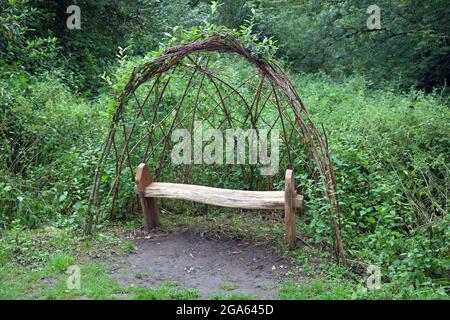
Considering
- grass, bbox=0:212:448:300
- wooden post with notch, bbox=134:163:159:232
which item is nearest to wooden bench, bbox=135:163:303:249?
wooden post with notch, bbox=134:163:159:232

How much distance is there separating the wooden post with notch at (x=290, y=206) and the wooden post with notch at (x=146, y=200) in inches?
65.2

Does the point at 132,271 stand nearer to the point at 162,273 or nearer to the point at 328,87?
the point at 162,273

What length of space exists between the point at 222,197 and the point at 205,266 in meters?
0.77

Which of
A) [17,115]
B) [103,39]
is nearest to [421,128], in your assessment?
[17,115]

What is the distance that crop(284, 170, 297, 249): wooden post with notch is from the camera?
16.3 feet

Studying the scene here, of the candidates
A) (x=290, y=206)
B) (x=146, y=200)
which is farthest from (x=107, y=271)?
(x=290, y=206)

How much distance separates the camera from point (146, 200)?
5887 millimetres

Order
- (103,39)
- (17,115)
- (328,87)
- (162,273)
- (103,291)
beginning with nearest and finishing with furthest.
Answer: (103,291) < (162,273) < (17,115) < (328,87) < (103,39)

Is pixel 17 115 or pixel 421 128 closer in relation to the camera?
pixel 421 128

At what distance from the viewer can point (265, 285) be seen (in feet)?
14.9

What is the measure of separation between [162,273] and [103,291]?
0.66 m

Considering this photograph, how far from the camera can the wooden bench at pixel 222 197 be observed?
16.6 ft

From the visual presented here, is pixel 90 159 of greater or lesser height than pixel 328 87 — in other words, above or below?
below
